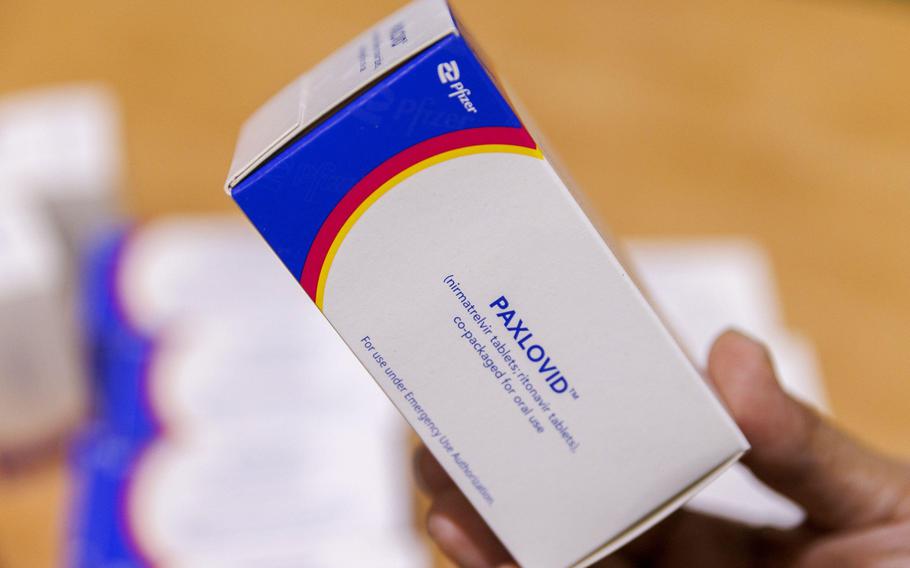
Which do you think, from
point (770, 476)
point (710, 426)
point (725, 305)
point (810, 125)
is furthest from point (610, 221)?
point (710, 426)

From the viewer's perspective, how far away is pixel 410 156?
0.30 metres

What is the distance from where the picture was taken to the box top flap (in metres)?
0.30

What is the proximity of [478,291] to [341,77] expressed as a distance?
3.8 inches

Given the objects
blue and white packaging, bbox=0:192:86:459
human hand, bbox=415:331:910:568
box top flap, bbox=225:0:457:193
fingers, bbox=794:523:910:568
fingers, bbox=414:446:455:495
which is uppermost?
blue and white packaging, bbox=0:192:86:459

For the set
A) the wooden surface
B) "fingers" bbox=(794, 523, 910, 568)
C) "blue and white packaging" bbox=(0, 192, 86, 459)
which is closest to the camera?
"fingers" bbox=(794, 523, 910, 568)

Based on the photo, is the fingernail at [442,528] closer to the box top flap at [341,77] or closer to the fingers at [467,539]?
the fingers at [467,539]

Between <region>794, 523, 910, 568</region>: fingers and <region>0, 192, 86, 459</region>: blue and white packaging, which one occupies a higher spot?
<region>0, 192, 86, 459</region>: blue and white packaging

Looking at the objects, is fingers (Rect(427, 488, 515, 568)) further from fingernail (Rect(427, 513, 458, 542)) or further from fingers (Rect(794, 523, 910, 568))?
fingers (Rect(794, 523, 910, 568))

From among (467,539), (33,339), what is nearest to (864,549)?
(467,539)

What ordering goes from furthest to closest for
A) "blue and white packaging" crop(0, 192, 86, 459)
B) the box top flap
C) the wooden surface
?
the wooden surface < "blue and white packaging" crop(0, 192, 86, 459) < the box top flap

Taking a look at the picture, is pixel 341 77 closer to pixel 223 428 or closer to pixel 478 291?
pixel 478 291

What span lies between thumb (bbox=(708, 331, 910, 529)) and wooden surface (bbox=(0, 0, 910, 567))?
0.32 m

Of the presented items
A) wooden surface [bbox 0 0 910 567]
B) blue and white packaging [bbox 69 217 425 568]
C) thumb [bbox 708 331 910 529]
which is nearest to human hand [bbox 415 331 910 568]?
thumb [bbox 708 331 910 529]

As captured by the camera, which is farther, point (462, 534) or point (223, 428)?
point (223, 428)
